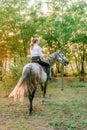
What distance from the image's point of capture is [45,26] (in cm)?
2038

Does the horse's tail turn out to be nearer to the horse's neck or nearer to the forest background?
the horse's neck

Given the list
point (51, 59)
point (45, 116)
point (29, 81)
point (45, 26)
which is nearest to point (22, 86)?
point (29, 81)

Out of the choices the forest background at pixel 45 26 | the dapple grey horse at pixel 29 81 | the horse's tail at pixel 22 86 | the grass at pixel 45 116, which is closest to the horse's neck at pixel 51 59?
the dapple grey horse at pixel 29 81

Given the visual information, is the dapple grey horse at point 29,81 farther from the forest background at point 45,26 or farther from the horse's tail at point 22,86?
the forest background at point 45,26

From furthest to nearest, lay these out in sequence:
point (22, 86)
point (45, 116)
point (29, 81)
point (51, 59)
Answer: point (51, 59), point (29, 81), point (22, 86), point (45, 116)

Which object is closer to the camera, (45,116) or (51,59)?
(45,116)

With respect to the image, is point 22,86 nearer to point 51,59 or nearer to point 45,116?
point 45,116

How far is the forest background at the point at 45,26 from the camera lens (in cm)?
1764

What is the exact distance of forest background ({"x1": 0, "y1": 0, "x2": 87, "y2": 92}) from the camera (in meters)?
17.6

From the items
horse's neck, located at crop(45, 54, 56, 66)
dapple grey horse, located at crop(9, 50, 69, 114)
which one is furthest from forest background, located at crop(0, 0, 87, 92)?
dapple grey horse, located at crop(9, 50, 69, 114)

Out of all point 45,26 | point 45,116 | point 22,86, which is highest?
point 45,26

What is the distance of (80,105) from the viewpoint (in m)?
10.7

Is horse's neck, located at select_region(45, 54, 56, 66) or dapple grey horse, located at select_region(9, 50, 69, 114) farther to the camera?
horse's neck, located at select_region(45, 54, 56, 66)

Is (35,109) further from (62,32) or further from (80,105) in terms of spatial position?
(62,32)
